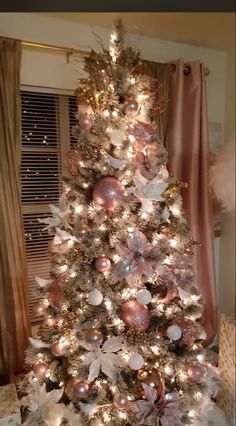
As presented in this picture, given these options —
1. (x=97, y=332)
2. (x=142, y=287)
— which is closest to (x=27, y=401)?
(x=97, y=332)

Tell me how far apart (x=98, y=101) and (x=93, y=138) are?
18 cm

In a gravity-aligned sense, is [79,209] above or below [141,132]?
below

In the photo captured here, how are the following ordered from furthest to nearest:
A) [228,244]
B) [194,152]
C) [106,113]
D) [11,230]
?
1. [228,244]
2. [194,152]
3. [11,230]
4. [106,113]

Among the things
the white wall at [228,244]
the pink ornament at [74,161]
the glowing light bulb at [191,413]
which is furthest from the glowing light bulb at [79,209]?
the white wall at [228,244]

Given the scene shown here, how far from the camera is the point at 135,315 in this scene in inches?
44.0

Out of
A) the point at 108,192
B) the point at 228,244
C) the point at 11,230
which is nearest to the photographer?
the point at 108,192

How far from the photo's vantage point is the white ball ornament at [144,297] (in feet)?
3.66

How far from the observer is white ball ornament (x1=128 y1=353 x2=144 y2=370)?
1.09 m

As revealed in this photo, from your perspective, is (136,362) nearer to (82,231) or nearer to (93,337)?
(93,337)

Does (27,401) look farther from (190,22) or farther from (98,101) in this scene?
(190,22)

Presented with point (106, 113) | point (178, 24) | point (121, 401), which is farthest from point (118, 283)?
point (178, 24)

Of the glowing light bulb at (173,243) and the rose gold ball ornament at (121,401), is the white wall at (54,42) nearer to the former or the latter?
the glowing light bulb at (173,243)

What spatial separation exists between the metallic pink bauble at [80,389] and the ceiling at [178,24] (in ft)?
5.68

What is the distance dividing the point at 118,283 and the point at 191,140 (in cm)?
110
